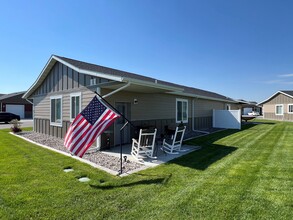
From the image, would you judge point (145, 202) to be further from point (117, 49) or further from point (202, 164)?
point (117, 49)

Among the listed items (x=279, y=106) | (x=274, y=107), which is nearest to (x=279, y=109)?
(x=279, y=106)

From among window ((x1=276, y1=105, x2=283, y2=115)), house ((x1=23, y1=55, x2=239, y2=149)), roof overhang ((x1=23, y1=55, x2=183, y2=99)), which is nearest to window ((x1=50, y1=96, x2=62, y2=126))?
house ((x1=23, y1=55, x2=239, y2=149))

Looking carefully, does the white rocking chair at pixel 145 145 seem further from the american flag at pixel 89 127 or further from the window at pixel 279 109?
the window at pixel 279 109

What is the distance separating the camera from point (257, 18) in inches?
518

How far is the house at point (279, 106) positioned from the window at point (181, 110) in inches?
938

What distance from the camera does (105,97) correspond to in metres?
8.26

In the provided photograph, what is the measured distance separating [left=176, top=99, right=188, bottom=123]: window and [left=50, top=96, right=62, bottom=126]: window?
7.51 m

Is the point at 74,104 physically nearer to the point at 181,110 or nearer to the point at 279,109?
the point at 181,110

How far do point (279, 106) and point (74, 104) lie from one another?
34028 millimetres

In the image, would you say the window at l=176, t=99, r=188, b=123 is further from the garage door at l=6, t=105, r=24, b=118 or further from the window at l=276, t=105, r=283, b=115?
the garage door at l=6, t=105, r=24, b=118

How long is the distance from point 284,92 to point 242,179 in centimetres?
3330

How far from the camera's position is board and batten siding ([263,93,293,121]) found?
30750 millimetres

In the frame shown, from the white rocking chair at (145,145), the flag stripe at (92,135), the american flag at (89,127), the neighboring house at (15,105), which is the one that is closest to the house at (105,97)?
the american flag at (89,127)

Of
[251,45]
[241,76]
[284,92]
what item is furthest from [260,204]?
[284,92]
